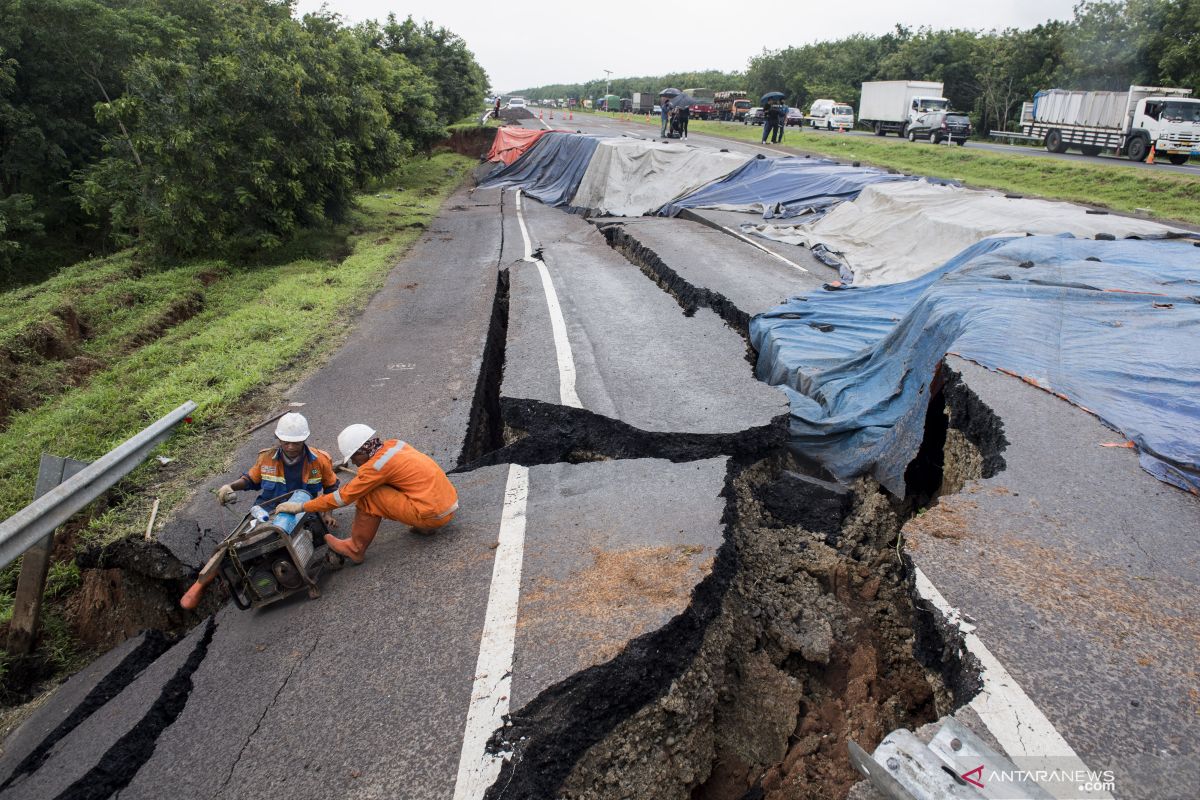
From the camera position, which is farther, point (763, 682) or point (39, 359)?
point (39, 359)

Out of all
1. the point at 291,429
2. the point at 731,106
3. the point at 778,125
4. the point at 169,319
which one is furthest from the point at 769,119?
the point at 291,429

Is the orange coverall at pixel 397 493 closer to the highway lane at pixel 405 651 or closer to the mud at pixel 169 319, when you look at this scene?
the highway lane at pixel 405 651

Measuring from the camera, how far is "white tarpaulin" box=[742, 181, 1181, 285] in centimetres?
1001

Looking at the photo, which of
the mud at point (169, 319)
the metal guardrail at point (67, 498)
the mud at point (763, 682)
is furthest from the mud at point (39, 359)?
the mud at point (763, 682)

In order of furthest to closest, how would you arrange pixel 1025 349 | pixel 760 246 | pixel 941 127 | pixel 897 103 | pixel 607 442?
pixel 897 103, pixel 941 127, pixel 760 246, pixel 1025 349, pixel 607 442

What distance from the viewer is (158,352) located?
888 cm

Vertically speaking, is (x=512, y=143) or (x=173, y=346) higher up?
(x=512, y=143)

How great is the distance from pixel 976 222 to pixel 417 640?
1066 centimetres

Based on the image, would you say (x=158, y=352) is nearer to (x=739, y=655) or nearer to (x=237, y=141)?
(x=237, y=141)

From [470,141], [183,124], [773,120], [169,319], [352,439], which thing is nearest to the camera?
[352,439]

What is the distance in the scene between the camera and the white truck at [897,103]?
36.2m

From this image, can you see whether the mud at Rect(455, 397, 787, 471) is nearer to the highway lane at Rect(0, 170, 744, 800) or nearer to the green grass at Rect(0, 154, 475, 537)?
→ the highway lane at Rect(0, 170, 744, 800)

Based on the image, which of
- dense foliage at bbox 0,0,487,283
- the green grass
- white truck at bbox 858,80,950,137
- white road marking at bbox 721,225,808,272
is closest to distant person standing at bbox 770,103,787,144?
white truck at bbox 858,80,950,137

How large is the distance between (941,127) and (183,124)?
103 ft
